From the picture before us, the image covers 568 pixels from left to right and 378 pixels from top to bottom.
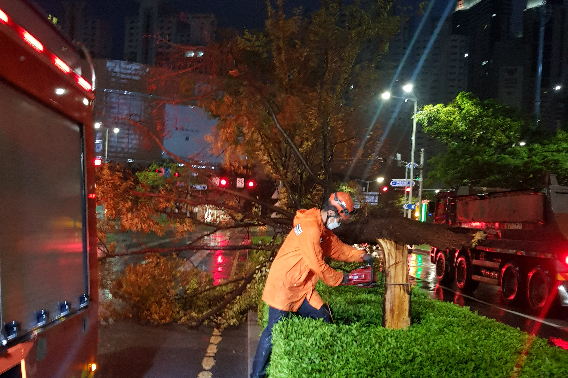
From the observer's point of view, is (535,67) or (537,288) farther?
(535,67)

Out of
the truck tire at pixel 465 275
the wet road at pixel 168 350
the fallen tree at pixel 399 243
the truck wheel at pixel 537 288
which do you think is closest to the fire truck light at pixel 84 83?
the fallen tree at pixel 399 243

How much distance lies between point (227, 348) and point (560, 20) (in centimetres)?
4305

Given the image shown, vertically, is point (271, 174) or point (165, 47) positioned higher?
point (165, 47)

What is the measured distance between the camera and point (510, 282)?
1247cm

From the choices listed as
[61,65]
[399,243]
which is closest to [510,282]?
[399,243]

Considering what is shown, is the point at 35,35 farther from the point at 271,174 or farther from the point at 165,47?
the point at 271,174

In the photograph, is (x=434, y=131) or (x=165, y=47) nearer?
(x=165, y=47)

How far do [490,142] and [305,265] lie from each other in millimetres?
20811

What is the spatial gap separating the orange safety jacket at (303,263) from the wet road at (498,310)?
12.1ft

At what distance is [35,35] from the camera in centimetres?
296

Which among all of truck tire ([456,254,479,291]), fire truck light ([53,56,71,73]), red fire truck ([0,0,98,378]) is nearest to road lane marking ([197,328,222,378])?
red fire truck ([0,0,98,378])

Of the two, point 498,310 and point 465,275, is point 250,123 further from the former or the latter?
point 465,275

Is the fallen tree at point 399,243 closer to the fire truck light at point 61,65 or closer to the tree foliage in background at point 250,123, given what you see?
the tree foliage in background at point 250,123

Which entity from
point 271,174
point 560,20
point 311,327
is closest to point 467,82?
point 560,20
